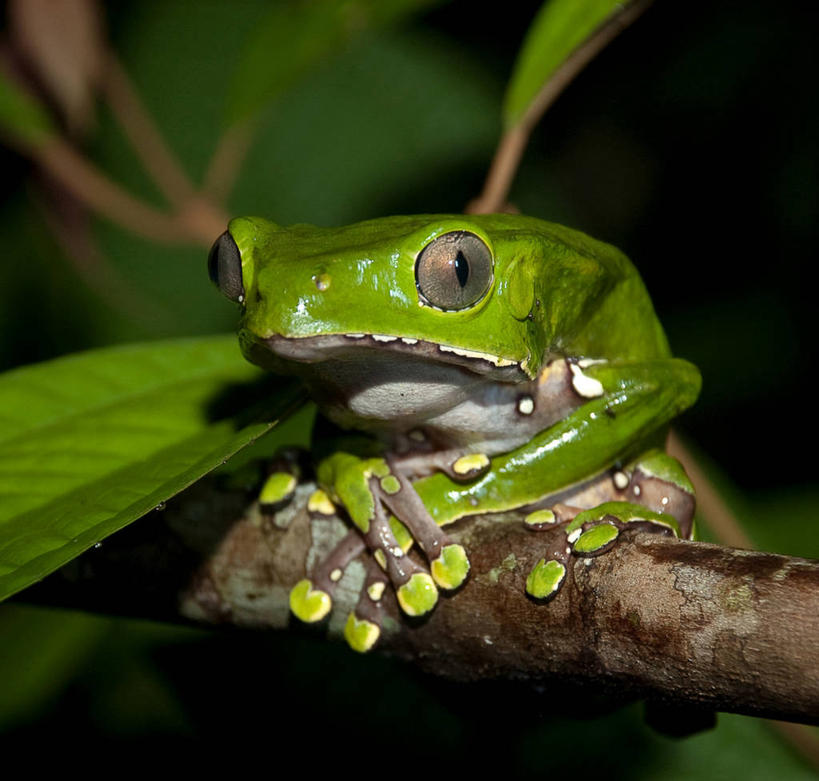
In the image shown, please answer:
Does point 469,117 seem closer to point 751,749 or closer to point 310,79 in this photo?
point 310,79

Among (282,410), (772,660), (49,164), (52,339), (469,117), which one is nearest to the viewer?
(772,660)

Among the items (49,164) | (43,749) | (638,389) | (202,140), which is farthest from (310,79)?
→ (638,389)

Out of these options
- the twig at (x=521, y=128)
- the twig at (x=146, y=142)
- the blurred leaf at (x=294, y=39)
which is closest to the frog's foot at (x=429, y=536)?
the twig at (x=521, y=128)

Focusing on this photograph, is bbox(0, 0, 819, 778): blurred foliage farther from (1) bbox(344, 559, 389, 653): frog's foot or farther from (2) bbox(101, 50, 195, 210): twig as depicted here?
(1) bbox(344, 559, 389, 653): frog's foot

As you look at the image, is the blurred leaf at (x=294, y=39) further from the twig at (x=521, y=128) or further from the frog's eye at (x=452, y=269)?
the frog's eye at (x=452, y=269)

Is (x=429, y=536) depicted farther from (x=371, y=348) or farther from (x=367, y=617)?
(x=371, y=348)
